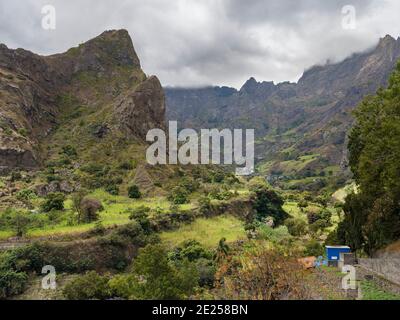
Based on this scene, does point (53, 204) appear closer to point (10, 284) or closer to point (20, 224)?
point (20, 224)

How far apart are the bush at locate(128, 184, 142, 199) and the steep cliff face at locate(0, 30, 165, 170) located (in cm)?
1968

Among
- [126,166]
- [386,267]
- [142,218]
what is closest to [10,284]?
[142,218]

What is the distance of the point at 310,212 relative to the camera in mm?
66188

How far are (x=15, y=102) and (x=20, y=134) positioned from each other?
9.01 meters

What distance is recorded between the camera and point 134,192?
191ft

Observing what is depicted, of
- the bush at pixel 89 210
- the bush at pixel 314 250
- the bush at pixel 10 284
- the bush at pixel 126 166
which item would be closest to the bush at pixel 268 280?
the bush at pixel 314 250

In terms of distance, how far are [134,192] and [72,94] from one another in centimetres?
4810

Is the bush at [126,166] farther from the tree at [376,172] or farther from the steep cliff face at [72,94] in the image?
the tree at [376,172]

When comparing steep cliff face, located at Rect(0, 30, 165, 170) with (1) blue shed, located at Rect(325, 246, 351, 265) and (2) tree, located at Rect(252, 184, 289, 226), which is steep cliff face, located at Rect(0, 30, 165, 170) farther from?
(1) blue shed, located at Rect(325, 246, 351, 265)

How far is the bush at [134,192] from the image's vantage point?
5816 cm

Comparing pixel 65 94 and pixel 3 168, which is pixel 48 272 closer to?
pixel 3 168

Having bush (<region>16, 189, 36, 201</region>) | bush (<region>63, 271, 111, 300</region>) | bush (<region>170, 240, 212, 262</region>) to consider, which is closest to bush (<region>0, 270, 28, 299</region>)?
bush (<region>63, 271, 111, 300</region>)

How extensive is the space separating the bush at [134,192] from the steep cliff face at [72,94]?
19683mm
